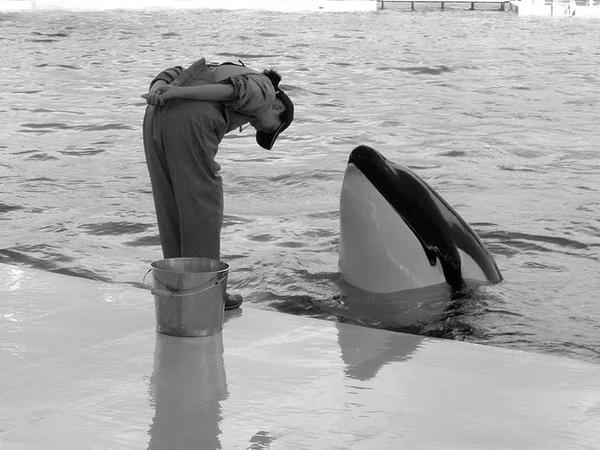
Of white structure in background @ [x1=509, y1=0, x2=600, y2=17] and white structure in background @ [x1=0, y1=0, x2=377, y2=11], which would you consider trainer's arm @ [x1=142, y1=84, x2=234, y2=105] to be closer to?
white structure in background @ [x1=0, y1=0, x2=377, y2=11]

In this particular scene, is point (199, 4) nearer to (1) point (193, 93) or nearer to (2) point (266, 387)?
(1) point (193, 93)

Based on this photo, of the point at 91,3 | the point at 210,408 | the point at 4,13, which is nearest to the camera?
the point at 210,408

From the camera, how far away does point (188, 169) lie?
4.63m

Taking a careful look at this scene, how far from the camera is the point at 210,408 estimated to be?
3705 millimetres

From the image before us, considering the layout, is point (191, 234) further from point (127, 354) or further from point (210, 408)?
point (210, 408)

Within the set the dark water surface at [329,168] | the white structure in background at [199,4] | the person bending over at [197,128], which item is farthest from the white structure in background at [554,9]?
the person bending over at [197,128]

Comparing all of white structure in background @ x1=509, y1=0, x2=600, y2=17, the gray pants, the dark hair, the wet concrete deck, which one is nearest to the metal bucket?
the wet concrete deck

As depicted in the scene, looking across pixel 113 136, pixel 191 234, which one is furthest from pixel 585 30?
pixel 191 234

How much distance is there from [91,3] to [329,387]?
55286 millimetres

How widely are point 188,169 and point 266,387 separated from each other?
3.75ft

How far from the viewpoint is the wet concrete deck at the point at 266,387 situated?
3.46 meters

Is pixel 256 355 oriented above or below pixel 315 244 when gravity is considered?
above

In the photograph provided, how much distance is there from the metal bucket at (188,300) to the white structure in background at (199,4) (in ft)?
168

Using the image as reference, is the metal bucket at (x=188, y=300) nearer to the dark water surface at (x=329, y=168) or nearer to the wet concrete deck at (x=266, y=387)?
the wet concrete deck at (x=266, y=387)
